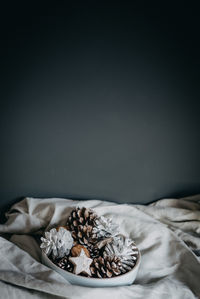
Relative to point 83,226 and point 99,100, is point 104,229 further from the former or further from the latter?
point 99,100

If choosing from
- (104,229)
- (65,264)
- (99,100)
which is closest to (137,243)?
(104,229)

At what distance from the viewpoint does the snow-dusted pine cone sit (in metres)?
0.76

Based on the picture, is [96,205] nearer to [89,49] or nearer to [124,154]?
[124,154]

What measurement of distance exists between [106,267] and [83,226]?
14 cm

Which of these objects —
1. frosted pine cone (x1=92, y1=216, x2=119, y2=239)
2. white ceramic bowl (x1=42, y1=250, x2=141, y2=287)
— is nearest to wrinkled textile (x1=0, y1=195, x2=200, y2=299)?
white ceramic bowl (x1=42, y1=250, x2=141, y2=287)

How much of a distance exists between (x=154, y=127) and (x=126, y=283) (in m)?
0.51

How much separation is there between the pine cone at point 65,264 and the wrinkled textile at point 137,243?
0.02 meters

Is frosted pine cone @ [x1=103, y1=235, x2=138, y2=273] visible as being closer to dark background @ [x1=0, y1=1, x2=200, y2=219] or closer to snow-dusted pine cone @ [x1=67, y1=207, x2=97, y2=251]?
snow-dusted pine cone @ [x1=67, y1=207, x2=97, y2=251]

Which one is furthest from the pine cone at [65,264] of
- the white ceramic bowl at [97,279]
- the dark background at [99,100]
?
the dark background at [99,100]

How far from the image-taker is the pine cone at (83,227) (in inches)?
29.7

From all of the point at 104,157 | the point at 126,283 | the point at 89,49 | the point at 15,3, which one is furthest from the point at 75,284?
the point at 15,3

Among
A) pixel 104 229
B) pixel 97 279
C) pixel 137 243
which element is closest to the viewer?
pixel 97 279

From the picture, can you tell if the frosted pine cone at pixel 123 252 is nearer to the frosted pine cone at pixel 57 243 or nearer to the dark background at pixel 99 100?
the frosted pine cone at pixel 57 243

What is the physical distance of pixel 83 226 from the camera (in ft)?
2.57
